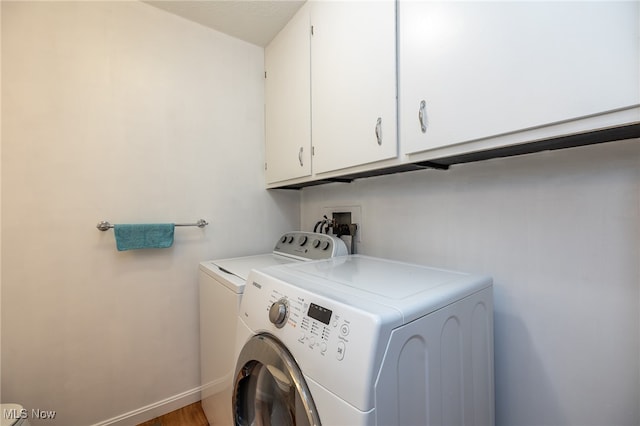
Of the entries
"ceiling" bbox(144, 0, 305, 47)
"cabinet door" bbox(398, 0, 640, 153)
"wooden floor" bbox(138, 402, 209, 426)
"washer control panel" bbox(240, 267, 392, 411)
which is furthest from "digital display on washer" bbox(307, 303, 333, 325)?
"ceiling" bbox(144, 0, 305, 47)

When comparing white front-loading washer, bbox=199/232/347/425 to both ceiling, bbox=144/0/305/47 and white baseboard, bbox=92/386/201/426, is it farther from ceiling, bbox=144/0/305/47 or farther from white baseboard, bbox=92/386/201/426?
ceiling, bbox=144/0/305/47

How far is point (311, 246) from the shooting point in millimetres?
1577

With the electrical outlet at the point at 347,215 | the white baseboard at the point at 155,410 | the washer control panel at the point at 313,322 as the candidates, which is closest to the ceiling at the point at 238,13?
the electrical outlet at the point at 347,215

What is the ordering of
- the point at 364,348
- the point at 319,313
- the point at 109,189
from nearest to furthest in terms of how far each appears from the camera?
the point at 364,348 → the point at 319,313 → the point at 109,189

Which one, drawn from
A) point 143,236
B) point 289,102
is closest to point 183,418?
point 143,236

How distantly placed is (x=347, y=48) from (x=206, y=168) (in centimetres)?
111

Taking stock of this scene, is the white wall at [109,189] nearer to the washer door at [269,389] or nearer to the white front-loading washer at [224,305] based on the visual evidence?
the white front-loading washer at [224,305]

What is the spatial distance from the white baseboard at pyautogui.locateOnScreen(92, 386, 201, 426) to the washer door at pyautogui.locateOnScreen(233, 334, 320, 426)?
948 millimetres

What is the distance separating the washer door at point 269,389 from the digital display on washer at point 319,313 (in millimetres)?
138

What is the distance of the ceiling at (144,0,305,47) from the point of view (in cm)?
154

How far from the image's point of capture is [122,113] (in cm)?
152

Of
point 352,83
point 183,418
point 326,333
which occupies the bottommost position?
point 183,418

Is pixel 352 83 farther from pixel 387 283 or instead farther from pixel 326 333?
pixel 326 333

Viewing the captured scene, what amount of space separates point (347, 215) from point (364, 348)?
1.17 metres
